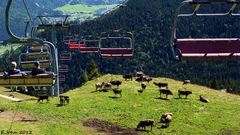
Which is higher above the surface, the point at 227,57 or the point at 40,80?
the point at 227,57

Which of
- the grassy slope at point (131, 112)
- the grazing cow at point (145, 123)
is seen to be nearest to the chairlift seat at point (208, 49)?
the grazing cow at point (145, 123)

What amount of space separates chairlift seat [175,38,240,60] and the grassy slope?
16.0 m

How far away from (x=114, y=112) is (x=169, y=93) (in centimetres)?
865

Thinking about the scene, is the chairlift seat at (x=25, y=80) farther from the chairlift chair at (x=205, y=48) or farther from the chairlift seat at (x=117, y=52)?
the chairlift seat at (x=117, y=52)

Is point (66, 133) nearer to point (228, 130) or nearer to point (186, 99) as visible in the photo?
point (228, 130)

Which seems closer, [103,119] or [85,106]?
[103,119]

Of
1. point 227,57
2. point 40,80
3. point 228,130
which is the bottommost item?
point 228,130

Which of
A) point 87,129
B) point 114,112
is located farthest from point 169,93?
point 87,129

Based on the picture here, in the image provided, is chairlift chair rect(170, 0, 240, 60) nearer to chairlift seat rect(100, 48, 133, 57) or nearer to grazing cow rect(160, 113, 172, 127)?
grazing cow rect(160, 113, 172, 127)

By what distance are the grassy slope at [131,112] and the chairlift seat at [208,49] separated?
16.0 metres

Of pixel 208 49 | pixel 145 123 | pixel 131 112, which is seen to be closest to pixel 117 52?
pixel 131 112

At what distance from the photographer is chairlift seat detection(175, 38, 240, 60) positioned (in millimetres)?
21252

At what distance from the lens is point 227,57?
852 inches

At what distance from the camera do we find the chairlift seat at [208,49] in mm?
21252
